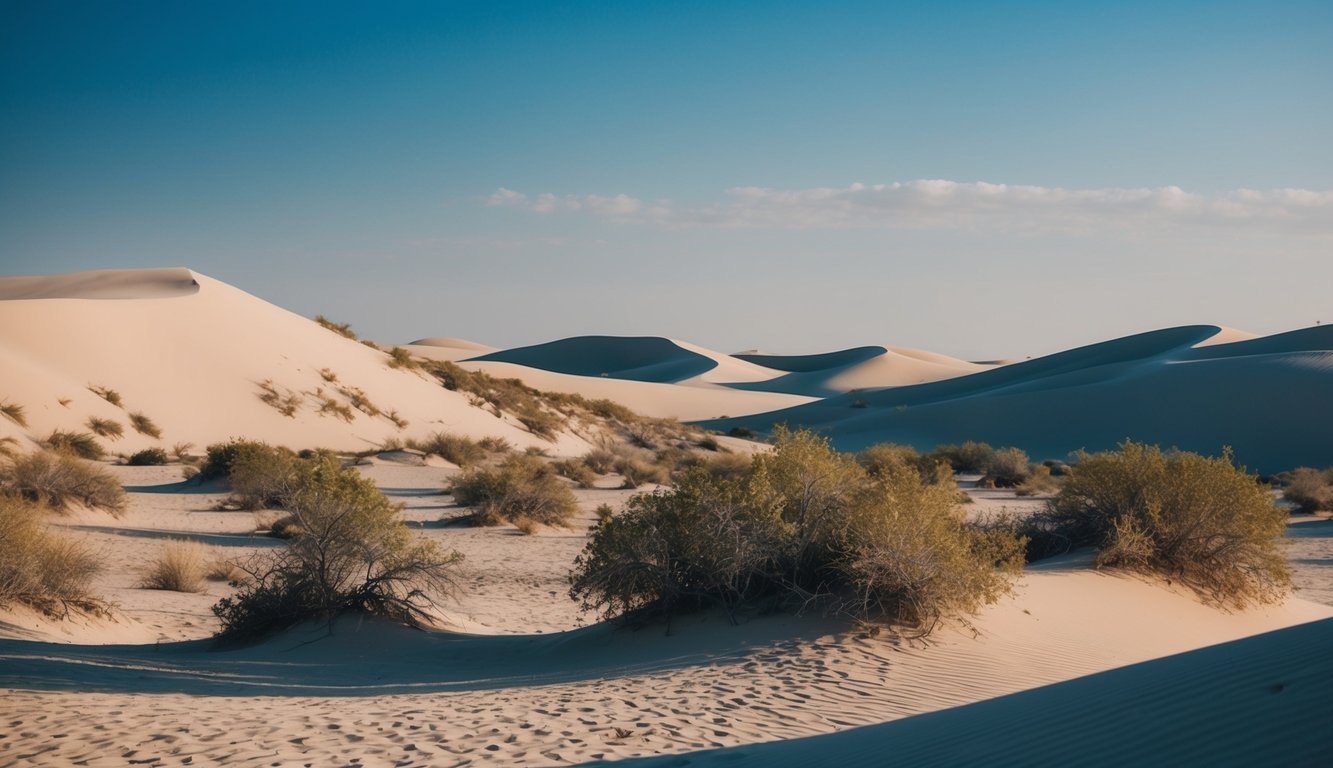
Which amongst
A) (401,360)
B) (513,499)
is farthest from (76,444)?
(401,360)

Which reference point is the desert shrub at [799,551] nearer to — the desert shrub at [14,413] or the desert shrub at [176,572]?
the desert shrub at [176,572]

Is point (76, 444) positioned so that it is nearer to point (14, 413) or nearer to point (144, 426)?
point (14, 413)

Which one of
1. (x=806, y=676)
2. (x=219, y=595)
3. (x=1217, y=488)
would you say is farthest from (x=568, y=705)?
(x=1217, y=488)

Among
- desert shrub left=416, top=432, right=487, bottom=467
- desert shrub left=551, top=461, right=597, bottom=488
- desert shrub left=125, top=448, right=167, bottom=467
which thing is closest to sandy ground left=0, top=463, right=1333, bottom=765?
desert shrub left=125, top=448, right=167, bottom=467

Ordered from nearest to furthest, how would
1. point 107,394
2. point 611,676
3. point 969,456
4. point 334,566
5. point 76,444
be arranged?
point 611,676, point 334,566, point 76,444, point 107,394, point 969,456

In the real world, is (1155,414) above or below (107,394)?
below

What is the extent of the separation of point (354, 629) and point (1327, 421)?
41.0m

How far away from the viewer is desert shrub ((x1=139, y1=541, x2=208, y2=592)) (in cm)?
1366

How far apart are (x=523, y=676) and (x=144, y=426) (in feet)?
74.2

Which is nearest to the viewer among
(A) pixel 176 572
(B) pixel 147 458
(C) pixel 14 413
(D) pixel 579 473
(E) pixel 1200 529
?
(E) pixel 1200 529

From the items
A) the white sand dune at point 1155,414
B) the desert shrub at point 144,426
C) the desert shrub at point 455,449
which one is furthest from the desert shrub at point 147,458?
the white sand dune at point 1155,414

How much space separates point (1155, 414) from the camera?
150 feet

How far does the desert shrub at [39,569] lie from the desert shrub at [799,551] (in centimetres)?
543

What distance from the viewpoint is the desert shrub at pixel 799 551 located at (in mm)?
9820
